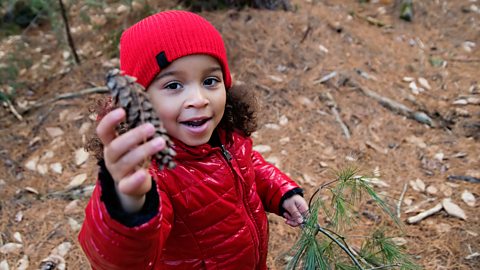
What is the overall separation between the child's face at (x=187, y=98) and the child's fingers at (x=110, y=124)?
14.9 inches

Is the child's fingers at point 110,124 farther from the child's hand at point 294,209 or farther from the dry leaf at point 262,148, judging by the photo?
the dry leaf at point 262,148

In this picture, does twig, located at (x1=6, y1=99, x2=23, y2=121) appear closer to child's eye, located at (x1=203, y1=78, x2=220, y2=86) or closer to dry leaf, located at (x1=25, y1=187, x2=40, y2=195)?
dry leaf, located at (x1=25, y1=187, x2=40, y2=195)


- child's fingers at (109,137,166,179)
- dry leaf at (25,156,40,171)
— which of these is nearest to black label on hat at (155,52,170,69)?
child's fingers at (109,137,166,179)

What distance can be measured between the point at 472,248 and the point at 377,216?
52cm

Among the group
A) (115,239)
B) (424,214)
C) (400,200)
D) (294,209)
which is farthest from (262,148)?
(115,239)

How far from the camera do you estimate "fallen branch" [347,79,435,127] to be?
135 inches

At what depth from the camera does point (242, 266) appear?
5.13 ft

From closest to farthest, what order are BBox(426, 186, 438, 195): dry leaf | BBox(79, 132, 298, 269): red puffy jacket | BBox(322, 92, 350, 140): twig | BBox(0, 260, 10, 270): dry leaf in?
BBox(79, 132, 298, 269): red puffy jacket
BBox(0, 260, 10, 270): dry leaf
BBox(426, 186, 438, 195): dry leaf
BBox(322, 92, 350, 140): twig

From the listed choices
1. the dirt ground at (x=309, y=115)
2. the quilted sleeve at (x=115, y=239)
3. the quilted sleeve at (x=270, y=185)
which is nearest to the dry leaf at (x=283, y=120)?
the dirt ground at (x=309, y=115)

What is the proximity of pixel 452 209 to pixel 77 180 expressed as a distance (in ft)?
7.60

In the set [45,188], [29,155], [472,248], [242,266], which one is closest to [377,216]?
[472,248]

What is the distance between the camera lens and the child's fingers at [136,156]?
2.86 ft

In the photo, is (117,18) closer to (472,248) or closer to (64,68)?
(64,68)

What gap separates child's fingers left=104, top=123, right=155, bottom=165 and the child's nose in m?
0.39
